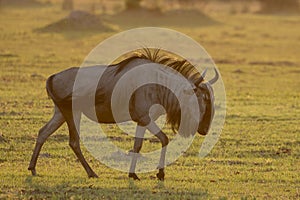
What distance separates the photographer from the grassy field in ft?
28.3

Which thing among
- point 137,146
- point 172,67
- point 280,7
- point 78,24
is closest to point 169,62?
point 172,67

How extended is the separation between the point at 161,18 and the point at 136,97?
2943 centimetres

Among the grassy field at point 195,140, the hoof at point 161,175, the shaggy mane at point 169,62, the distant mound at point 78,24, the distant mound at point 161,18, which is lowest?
the distant mound at point 161,18

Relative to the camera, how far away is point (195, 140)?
40.1ft

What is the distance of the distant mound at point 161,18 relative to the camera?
36.9 m

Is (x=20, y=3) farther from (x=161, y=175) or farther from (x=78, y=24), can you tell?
(x=161, y=175)

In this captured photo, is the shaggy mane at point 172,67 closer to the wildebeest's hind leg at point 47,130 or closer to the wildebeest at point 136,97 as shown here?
the wildebeest at point 136,97

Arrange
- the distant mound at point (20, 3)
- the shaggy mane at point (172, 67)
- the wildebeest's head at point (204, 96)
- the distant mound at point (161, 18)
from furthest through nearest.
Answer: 1. the distant mound at point (20, 3)
2. the distant mound at point (161, 18)
3. the shaggy mane at point (172, 67)
4. the wildebeest's head at point (204, 96)

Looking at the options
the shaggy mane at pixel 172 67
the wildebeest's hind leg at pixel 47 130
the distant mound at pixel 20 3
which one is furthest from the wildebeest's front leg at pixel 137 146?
the distant mound at pixel 20 3

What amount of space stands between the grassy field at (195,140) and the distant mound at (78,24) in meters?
1.30

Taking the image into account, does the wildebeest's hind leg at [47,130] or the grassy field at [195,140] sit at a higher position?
the wildebeest's hind leg at [47,130]

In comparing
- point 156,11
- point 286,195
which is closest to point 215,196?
point 286,195

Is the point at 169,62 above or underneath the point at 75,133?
above

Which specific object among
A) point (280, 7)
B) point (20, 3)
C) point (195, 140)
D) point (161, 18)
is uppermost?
point (195, 140)
